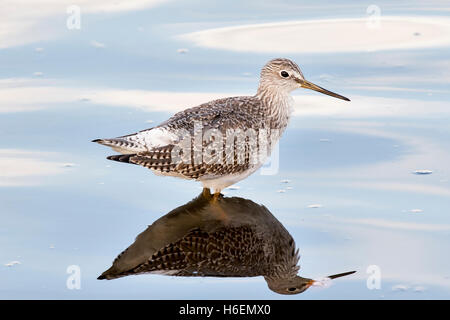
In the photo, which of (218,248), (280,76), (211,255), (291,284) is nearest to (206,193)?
(218,248)

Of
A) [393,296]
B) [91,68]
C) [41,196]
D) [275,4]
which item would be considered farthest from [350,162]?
[275,4]

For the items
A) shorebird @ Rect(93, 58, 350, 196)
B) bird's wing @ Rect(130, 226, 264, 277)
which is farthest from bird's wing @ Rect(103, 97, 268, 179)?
bird's wing @ Rect(130, 226, 264, 277)

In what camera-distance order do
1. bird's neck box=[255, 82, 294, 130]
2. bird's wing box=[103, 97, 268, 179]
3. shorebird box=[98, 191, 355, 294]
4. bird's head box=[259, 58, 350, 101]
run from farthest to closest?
bird's head box=[259, 58, 350, 101]
bird's neck box=[255, 82, 294, 130]
bird's wing box=[103, 97, 268, 179]
shorebird box=[98, 191, 355, 294]

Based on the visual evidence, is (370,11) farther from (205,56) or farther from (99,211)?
(99,211)

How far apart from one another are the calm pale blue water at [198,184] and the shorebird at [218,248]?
11cm

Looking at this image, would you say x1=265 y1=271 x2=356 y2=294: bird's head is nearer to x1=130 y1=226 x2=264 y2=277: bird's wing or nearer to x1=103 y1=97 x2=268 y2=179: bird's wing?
x1=130 y1=226 x2=264 y2=277: bird's wing

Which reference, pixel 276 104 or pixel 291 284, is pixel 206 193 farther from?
pixel 291 284

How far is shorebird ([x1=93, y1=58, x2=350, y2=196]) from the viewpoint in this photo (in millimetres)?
8312

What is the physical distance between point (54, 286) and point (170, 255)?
1.05 meters

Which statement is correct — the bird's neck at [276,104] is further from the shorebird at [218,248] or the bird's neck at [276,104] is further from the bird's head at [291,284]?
the bird's head at [291,284]

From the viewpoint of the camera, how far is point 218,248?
7.69 metres

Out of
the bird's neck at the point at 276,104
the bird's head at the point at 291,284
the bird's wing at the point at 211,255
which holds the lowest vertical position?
the bird's head at the point at 291,284

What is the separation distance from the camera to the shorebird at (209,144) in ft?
27.3

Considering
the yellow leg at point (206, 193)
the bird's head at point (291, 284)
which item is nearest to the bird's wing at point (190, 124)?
the yellow leg at point (206, 193)
